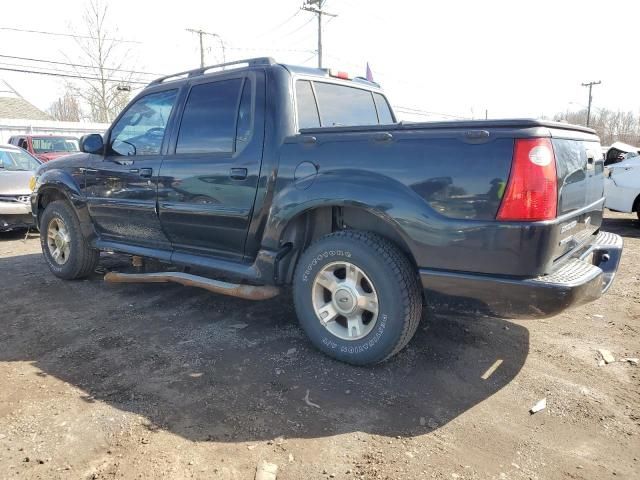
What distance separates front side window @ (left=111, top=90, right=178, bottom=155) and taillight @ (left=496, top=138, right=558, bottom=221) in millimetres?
2940

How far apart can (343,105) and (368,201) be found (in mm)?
1495

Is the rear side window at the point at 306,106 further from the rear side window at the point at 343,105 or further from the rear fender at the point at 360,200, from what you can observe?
the rear fender at the point at 360,200

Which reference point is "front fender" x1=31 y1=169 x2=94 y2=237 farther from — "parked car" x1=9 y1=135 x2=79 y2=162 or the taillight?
"parked car" x1=9 y1=135 x2=79 y2=162

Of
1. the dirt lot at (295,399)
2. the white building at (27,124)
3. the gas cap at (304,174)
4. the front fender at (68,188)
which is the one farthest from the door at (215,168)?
the white building at (27,124)

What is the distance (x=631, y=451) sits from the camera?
227 cm

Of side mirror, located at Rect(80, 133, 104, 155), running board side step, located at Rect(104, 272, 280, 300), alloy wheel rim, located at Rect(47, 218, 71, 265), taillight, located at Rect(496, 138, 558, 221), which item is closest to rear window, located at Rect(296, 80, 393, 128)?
running board side step, located at Rect(104, 272, 280, 300)

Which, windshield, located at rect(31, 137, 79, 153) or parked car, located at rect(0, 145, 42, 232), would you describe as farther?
windshield, located at rect(31, 137, 79, 153)

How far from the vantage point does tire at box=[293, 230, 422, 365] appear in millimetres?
2809

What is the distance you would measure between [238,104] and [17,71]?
25861 mm

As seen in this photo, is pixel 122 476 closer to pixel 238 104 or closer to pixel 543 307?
pixel 543 307

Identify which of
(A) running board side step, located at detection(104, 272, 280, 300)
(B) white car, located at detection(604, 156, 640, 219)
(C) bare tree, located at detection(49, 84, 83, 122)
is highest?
(C) bare tree, located at detection(49, 84, 83, 122)

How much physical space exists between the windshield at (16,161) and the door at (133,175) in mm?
5016

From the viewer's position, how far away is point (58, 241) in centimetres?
519

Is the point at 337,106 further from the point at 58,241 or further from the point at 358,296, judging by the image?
A: the point at 58,241
